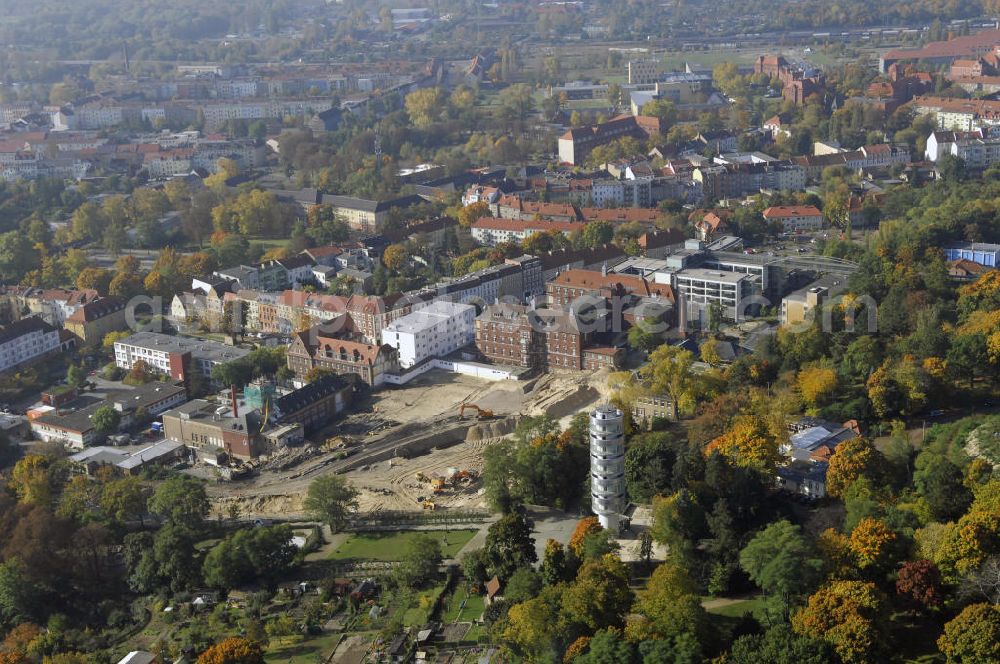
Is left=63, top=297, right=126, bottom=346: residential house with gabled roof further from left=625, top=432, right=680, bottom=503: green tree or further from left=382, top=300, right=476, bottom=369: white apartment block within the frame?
left=625, top=432, right=680, bottom=503: green tree

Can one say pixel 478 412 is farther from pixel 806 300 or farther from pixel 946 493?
pixel 946 493

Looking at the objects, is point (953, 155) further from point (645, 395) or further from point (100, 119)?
point (100, 119)

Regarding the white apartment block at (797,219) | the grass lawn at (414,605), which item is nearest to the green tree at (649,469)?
the grass lawn at (414,605)

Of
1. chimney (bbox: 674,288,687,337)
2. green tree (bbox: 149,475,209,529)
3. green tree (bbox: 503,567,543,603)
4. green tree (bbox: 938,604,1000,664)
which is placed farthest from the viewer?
chimney (bbox: 674,288,687,337)

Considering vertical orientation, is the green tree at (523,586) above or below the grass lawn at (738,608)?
above

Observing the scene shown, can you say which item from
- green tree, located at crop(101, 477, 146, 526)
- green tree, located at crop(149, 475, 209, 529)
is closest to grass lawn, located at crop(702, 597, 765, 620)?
green tree, located at crop(149, 475, 209, 529)

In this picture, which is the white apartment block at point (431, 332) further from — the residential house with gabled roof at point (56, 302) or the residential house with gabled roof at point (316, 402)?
the residential house with gabled roof at point (56, 302)
